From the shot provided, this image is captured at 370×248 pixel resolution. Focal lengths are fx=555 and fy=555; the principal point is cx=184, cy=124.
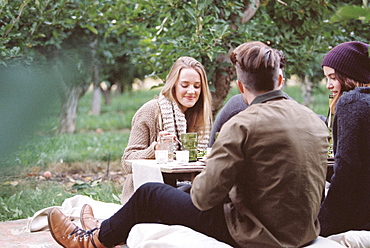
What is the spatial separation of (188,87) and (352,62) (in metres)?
1.30

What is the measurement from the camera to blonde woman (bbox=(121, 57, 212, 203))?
4.21 meters

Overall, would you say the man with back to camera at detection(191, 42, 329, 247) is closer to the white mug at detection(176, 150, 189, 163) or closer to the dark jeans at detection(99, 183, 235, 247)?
the dark jeans at detection(99, 183, 235, 247)

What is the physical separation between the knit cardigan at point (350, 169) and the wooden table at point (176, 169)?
802 millimetres

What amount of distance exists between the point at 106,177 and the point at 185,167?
4402 millimetres

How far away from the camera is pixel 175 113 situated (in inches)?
170

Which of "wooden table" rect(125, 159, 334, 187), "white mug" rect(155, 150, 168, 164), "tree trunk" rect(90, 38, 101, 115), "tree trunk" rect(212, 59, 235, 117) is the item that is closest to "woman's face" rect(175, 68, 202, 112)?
"wooden table" rect(125, 159, 334, 187)

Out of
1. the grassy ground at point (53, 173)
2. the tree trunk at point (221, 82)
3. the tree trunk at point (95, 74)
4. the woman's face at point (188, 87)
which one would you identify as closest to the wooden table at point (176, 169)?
the woman's face at point (188, 87)

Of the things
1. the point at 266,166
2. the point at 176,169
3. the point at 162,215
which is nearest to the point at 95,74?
the point at 176,169

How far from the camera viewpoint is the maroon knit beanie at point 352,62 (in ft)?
11.6

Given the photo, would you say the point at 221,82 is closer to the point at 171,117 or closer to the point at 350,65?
the point at 171,117

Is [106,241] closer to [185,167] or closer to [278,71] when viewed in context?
[185,167]

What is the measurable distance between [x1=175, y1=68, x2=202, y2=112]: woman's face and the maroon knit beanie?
113cm

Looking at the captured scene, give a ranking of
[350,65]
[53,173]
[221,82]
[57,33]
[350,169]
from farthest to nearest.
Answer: [53,173]
[57,33]
[221,82]
[350,65]
[350,169]

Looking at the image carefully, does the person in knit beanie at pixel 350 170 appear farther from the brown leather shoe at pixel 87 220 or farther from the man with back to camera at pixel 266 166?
the brown leather shoe at pixel 87 220
